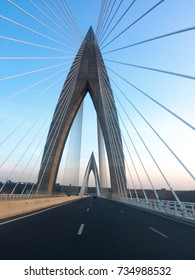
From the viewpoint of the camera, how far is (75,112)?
51.1 meters

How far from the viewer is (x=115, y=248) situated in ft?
22.9

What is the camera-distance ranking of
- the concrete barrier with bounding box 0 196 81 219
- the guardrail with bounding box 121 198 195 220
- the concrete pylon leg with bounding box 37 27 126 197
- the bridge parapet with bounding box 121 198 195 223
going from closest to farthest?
the concrete barrier with bounding box 0 196 81 219
the bridge parapet with bounding box 121 198 195 223
the guardrail with bounding box 121 198 195 220
the concrete pylon leg with bounding box 37 27 126 197

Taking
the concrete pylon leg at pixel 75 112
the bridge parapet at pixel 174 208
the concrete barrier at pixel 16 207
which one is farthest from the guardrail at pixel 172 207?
the concrete pylon leg at pixel 75 112

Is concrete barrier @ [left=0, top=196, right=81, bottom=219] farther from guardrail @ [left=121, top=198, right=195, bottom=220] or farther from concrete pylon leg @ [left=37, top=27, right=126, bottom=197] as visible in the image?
concrete pylon leg @ [left=37, top=27, right=126, bottom=197]

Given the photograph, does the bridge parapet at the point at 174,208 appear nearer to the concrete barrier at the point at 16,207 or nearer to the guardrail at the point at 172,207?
the guardrail at the point at 172,207

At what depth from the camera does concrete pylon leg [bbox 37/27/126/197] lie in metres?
47.2

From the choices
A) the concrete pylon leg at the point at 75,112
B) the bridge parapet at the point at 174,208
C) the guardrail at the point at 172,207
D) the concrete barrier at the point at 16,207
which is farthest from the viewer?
the concrete pylon leg at the point at 75,112

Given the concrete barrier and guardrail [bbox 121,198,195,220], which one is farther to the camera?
guardrail [bbox 121,198,195,220]

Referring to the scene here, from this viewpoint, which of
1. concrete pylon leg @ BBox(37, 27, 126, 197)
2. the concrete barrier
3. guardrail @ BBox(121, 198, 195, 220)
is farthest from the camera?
concrete pylon leg @ BBox(37, 27, 126, 197)

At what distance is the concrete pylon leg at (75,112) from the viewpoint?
155 ft

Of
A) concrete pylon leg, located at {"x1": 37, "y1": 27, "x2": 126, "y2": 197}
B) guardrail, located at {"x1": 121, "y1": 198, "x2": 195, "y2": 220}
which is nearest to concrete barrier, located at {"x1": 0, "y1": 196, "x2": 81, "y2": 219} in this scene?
guardrail, located at {"x1": 121, "y1": 198, "x2": 195, "y2": 220}
